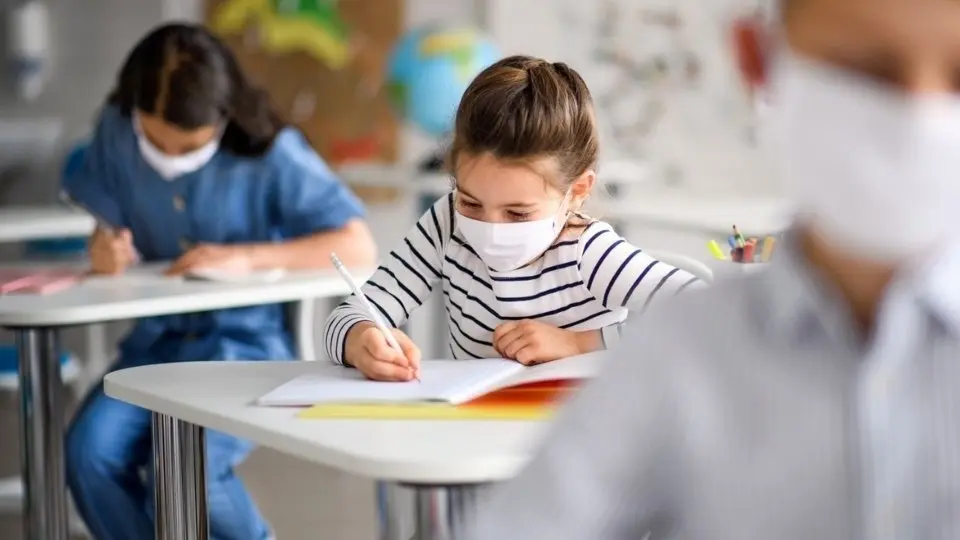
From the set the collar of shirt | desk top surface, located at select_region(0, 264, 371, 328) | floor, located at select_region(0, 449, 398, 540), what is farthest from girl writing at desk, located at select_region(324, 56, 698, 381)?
floor, located at select_region(0, 449, 398, 540)

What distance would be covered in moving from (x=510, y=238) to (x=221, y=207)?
101 centimetres

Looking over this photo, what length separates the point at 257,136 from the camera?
2543 mm

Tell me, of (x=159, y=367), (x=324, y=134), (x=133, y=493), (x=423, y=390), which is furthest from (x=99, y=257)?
(x=324, y=134)

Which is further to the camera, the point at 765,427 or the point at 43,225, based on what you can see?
the point at 43,225

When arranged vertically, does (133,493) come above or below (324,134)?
below

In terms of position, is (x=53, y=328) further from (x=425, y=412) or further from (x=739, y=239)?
(x=739, y=239)

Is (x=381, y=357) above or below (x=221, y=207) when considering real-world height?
below

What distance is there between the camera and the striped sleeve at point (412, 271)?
184 centimetres

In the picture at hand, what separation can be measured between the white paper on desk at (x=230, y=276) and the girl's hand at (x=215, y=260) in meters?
0.01

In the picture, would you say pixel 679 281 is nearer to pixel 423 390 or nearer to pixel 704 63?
pixel 423 390

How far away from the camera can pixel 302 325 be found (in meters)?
2.52

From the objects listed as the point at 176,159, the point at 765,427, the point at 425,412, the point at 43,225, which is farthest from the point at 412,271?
the point at 43,225

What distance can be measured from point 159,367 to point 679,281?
65cm

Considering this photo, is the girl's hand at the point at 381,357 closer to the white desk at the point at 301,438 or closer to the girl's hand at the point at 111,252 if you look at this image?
the white desk at the point at 301,438
